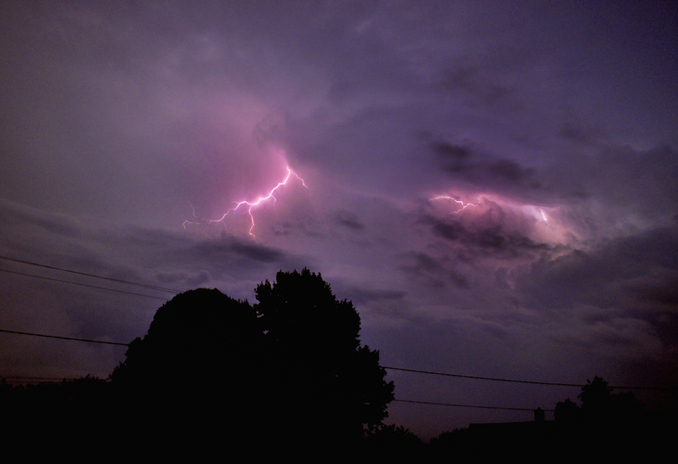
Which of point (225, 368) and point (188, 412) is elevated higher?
point (225, 368)

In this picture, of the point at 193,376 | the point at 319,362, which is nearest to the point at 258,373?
the point at 193,376

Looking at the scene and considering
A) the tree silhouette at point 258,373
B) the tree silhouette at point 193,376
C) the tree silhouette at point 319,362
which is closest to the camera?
the tree silhouette at point 193,376

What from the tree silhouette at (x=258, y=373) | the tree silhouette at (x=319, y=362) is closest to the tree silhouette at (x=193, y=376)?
the tree silhouette at (x=258, y=373)

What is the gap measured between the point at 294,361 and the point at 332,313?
14.2 feet

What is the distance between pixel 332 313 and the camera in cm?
2583

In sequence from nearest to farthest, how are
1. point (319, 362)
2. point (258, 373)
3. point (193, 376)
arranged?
point (193, 376) → point (258, 373) → point (319, 362)

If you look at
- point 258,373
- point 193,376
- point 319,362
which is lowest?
point 193,376

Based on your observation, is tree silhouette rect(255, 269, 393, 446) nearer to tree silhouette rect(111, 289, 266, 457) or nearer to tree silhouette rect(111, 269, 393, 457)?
tree silhouette rect(111, 269, 393, 457)

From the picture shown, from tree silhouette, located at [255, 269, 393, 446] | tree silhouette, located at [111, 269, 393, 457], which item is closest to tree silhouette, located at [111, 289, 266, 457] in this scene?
tree silhouette, located at [111, 269, 393, 457]

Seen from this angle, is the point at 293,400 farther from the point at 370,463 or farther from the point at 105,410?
the point at 105,410

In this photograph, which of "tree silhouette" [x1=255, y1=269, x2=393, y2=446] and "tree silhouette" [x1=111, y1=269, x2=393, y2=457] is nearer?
"tree silhouette" [x1=111, y1=269, x2=393, y2=457]

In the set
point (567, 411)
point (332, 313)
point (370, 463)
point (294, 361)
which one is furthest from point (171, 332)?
point (567, 411)

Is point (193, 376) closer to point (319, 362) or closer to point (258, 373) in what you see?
point (258, 373)

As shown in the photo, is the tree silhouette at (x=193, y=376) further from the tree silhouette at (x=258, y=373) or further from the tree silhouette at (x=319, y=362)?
the tree silhouette at (x=319, y=362)
